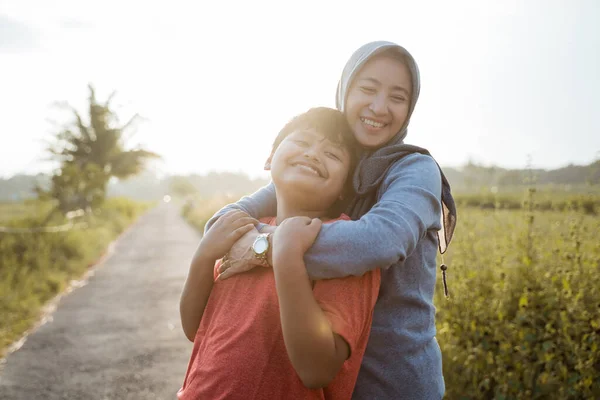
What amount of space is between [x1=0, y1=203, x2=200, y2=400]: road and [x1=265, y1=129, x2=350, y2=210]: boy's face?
10.4 feet

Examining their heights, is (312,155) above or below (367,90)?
below

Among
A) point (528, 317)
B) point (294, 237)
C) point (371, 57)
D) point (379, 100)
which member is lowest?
point (528, 317)

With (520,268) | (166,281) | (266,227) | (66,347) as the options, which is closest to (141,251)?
(166,281)

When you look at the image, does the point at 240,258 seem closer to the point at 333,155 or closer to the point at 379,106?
the point at 333,155

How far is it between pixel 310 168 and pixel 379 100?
386 mm

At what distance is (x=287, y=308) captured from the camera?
128cm

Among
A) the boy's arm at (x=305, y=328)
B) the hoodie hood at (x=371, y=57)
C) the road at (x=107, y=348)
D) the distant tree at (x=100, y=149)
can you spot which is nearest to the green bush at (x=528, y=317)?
the hoodie hood at (x=371, y=57)

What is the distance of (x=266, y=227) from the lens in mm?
1675

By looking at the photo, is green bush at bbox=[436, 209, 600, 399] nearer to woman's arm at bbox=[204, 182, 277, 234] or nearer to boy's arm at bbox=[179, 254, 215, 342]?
woman's arm at bbox=[204, 182, 277, 234]

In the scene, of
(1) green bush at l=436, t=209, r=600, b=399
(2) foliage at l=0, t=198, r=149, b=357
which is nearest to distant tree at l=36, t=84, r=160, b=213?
(2) foliage at l=0, t=198, r=149, b=357

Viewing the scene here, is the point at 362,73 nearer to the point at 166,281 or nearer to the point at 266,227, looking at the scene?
the point at 266,227

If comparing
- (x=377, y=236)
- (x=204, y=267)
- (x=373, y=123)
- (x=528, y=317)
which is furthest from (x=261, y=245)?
(x=528, y=317)

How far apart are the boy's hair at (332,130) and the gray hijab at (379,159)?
0.17ft

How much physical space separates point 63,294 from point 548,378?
Result: 7052 mm
